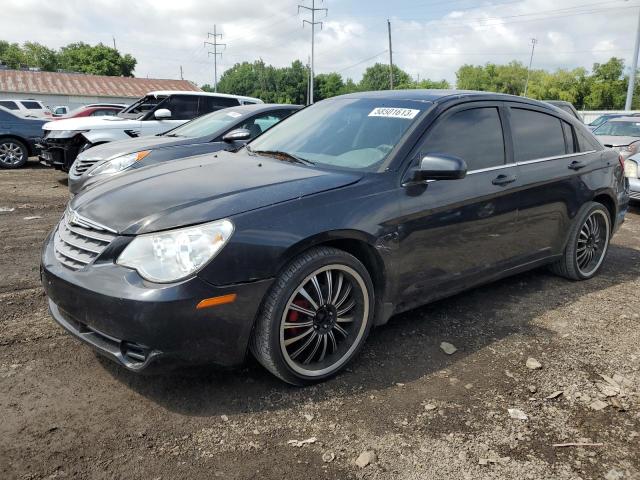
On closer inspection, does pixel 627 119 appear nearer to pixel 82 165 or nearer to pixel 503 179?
pixel 503 179

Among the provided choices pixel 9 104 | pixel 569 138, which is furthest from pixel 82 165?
pixel 9 104

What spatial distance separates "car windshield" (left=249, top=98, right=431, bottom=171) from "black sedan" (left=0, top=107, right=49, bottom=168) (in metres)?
10.00

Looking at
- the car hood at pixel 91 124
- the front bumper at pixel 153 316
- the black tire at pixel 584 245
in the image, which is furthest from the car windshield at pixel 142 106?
the front bumper at pixel 153 316

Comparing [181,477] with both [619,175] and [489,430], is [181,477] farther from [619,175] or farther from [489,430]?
[619,175]

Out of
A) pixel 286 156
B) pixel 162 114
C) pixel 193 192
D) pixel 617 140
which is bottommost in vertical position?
pixel 193 192

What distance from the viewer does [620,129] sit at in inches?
488

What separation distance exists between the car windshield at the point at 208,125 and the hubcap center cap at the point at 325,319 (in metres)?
4.48

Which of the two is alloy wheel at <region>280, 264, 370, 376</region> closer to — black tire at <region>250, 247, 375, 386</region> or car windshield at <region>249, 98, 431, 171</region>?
black tire at <region>250, 247, 375, 386</region>

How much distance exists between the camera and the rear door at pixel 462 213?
3.19 metres

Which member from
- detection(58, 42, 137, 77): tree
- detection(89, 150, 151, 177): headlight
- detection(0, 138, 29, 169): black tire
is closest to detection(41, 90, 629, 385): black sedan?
detection(89, 150, 151, 177): headlight

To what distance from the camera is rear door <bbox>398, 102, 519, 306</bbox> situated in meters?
3.19

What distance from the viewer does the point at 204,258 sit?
7.87 feet

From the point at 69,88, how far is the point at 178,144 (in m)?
56.0

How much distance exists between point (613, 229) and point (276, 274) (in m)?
3.94
